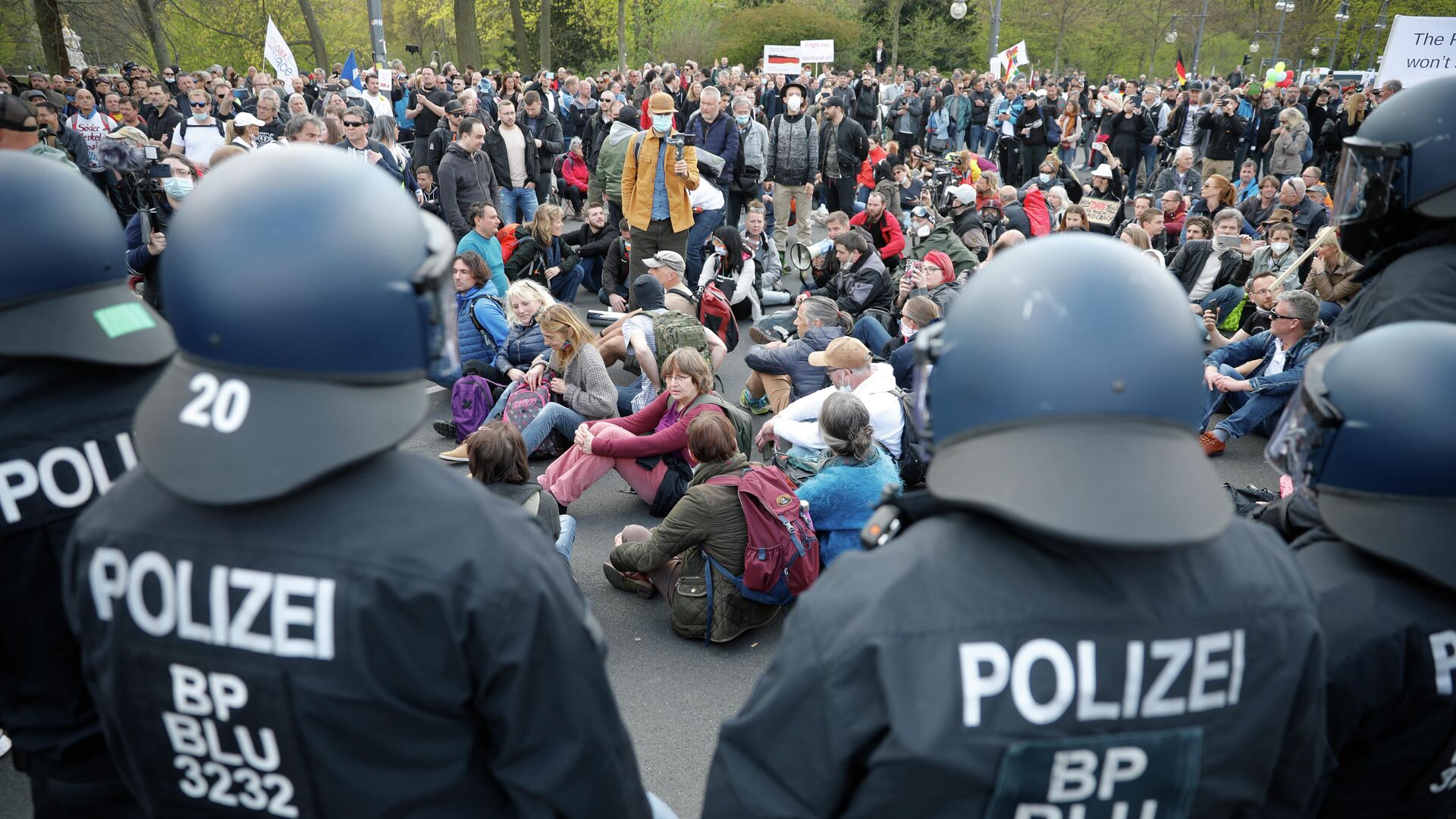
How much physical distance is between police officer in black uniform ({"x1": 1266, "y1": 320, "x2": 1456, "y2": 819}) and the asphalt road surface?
226 cm

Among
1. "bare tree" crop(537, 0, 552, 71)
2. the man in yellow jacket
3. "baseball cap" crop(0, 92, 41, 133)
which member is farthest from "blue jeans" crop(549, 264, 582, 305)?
"bare tree" crop(537, 0, 552, 71)

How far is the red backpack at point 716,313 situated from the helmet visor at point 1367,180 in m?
5.51

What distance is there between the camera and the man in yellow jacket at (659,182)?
8.86 m

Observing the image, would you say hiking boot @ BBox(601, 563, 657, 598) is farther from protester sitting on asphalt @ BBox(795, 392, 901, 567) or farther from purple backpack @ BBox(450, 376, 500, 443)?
purple backpack @ BBox(450, 376, 500, 443)

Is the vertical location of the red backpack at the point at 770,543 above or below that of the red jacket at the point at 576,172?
below

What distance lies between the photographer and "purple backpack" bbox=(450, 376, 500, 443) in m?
6.74

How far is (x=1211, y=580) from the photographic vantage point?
1400 mm

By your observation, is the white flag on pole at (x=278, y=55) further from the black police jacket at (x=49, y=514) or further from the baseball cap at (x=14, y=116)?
the black police jacket at (x=49, y=514)

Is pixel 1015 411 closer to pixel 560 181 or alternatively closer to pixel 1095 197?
pixel 1095 197

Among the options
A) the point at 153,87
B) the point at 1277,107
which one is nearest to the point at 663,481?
the point at 153,87

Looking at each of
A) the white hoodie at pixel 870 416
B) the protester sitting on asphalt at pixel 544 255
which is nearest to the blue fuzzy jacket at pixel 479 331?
the protester sitting on asphalt at pixel 544 255

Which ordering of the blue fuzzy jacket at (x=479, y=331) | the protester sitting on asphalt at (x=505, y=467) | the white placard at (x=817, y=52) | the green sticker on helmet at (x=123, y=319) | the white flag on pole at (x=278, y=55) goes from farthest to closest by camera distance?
the white placard at (x=817, y=52), the white flag on pole at (x=278, y=55), the blue fuzzy jacket at (x=479, y=331), the protester sitting on asphalt at (x=505, y=467), the green sticker on helmet at (x=123, y=319)

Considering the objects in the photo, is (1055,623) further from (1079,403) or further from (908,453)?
(908,453)

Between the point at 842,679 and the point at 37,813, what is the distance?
5.55ft
